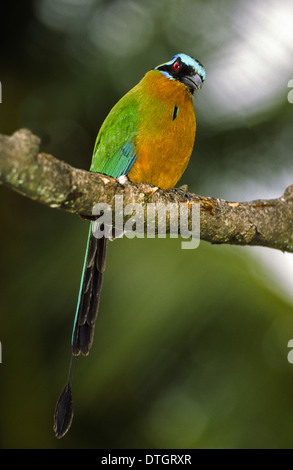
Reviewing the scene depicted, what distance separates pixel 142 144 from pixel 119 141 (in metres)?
0.13

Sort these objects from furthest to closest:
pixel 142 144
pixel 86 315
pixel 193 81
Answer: pixel 193 81
pixel 142 144
pixel 86 315

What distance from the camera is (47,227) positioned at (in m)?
3.34

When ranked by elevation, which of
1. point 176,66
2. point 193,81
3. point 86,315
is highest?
point 176,66

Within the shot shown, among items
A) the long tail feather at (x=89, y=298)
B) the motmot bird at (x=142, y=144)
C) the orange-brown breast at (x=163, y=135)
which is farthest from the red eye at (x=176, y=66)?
the long tail feather at (x=89, y=298)

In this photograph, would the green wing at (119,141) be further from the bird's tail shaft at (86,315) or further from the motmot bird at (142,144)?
the bird's tail shaft at (86,315)

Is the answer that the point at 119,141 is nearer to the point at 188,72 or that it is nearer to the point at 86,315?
the point at 188,72

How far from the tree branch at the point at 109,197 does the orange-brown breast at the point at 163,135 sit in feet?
0.98

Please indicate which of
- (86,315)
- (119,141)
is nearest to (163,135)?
(119,141)

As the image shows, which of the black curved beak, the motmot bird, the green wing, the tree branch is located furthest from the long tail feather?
the black curved beak

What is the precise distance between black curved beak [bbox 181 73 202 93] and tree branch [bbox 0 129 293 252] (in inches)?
27.6

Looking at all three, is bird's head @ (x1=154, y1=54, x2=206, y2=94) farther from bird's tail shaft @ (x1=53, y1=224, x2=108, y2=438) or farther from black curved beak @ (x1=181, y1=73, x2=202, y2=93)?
bird's tail shaft @ (x1=53, y1=224, x2=108, y2=438)

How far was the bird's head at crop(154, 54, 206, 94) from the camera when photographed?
2.67m

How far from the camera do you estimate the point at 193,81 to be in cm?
266
